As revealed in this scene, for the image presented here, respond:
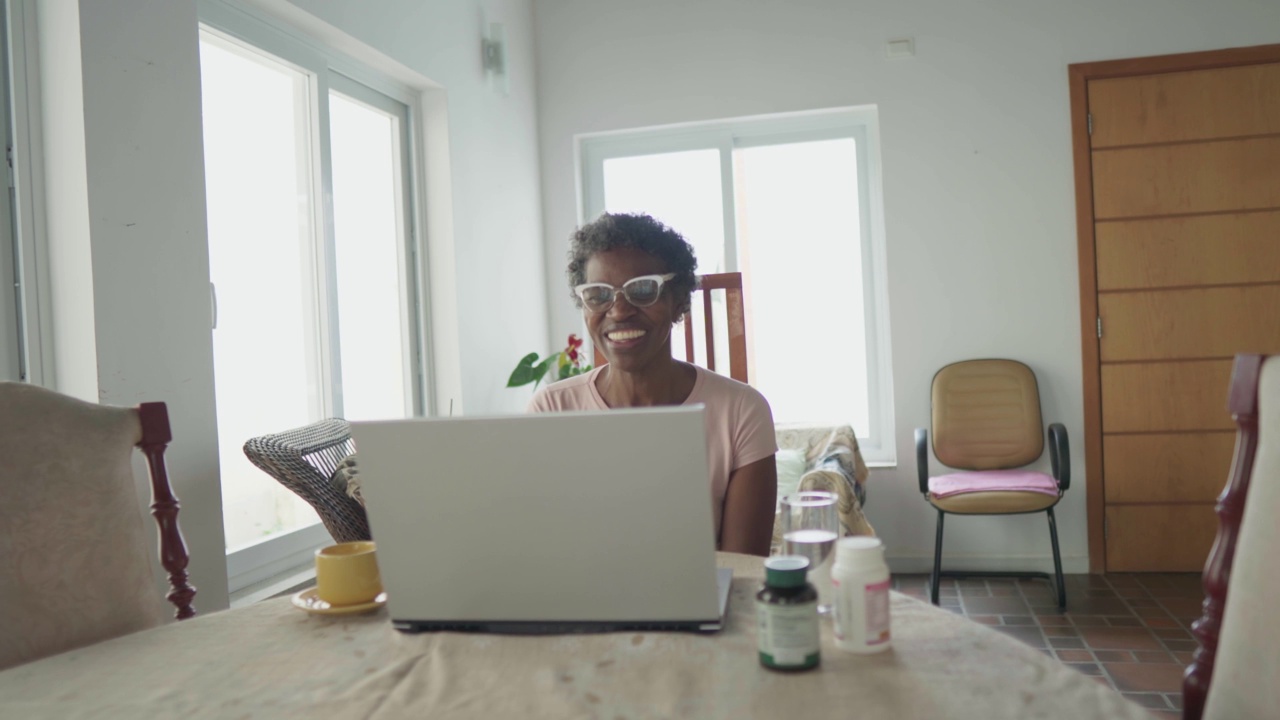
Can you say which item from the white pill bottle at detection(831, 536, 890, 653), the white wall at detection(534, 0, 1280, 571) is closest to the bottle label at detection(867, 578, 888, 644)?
the white pill bottle at detection(831, 536, 890, 653)

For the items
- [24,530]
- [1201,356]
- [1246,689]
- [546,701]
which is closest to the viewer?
[546,701]

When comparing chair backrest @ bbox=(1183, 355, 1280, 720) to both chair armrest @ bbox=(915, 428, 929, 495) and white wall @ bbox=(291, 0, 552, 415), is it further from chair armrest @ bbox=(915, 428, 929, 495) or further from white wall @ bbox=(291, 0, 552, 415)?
chair armrest @ bbox=(915, 428, 929, 495)

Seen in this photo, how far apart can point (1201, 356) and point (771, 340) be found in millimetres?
1813

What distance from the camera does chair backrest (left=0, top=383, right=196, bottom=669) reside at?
4.00ft

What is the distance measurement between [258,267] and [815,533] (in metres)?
2.02

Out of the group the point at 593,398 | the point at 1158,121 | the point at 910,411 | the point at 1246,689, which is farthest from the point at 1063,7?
the point at 1246,689

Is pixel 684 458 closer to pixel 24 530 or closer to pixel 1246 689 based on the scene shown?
pixel 1246 689

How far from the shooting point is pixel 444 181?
11.4 feet

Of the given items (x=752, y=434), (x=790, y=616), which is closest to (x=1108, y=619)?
(x=752, y=434)

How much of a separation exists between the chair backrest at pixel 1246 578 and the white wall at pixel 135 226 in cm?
193

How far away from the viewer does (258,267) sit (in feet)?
8.39

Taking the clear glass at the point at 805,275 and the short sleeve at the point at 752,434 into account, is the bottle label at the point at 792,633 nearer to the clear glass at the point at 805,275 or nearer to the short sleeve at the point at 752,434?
the short sleeve at the point at 752,434

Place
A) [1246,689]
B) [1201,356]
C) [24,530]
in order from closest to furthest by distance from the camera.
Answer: [1246,689]
[24,530]
[1201,356]

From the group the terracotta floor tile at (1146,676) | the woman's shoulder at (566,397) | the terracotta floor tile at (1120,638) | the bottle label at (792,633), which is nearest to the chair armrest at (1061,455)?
the terracotta floor tile at (1120,638)
